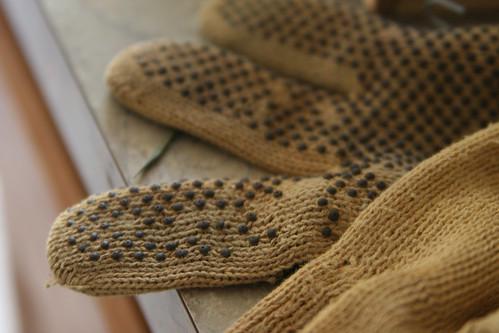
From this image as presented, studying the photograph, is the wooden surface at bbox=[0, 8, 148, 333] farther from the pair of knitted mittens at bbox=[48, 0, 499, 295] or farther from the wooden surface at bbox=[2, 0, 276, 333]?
the pair of knitted mittens at bbox=[48, 0, 499, 295]

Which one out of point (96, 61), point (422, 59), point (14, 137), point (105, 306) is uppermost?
point (422, 59)

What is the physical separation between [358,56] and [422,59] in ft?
0.33

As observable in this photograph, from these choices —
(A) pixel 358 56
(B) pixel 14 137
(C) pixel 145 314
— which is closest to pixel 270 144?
(A) pixel 358 56

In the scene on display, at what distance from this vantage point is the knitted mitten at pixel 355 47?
0.91m

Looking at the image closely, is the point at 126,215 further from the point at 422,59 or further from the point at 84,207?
the point at 422,59

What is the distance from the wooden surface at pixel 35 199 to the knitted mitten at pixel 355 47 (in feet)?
1.31

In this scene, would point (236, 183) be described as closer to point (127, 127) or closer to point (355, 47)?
point (127, 127)

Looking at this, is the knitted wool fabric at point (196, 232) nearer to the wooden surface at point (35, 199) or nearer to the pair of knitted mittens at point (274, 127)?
the pair of knitted mittens at point (274, 127)

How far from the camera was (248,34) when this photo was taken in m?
1.01

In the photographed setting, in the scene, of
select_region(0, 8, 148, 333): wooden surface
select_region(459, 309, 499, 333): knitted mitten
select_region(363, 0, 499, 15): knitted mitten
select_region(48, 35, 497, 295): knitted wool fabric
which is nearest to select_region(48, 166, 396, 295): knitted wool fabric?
select_region(48, 35, 497, 295): knitted wool fabric

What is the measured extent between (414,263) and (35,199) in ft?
2.47

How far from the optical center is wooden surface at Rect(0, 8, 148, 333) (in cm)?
100

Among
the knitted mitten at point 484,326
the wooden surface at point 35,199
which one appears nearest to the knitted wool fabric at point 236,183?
the knitted mitten at point 484,326

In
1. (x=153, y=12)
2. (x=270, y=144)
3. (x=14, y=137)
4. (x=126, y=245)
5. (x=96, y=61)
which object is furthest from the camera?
(x=14, y=137)
